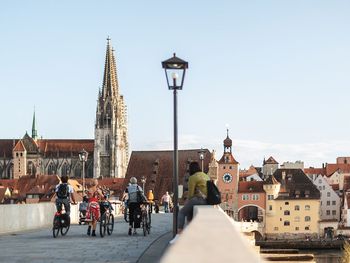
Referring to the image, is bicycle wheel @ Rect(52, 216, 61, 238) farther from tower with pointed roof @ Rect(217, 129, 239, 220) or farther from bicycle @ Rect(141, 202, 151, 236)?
tower with pointed roof @ Rect(217, 129, 239, 220)

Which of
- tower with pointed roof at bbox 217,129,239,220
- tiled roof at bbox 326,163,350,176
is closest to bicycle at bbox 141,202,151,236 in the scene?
tower with pointed roof at bbox 217,129,239,220

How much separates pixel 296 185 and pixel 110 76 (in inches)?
2354

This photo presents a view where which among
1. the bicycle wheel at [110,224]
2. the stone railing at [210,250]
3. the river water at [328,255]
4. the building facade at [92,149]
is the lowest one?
the river water at [328,255]

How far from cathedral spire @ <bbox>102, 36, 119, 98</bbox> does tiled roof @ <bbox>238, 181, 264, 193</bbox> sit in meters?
49.0

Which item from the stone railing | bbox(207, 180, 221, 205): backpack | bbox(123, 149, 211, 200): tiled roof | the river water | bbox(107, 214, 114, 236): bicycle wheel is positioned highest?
bbox(123, 149, 211, 200): tiled roof

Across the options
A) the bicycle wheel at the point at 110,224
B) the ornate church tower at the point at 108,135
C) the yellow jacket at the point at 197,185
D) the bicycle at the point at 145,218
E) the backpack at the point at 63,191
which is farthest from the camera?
the ornate church tower at the point at 108,135

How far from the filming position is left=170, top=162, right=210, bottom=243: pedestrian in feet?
40.0

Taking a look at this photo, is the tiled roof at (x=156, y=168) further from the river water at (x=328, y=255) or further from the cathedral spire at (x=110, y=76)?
the cathedral spire at (x=110, y=76)

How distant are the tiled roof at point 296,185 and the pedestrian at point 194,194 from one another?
11780 centimetres

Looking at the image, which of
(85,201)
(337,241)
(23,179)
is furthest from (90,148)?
(85,201)

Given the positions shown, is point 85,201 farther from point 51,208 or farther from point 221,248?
point 221,248

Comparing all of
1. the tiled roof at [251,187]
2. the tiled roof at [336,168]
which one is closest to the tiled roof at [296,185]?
the tiled roof at [251,187]

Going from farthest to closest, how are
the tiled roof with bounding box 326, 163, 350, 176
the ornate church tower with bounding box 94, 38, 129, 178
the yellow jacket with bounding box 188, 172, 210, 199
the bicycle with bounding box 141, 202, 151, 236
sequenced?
the ornate church tower with bounding box 94, 38, 129, 178
the tiled roof with bounding box 326, 163, 350, 176
the bicycle with bounding box 141, 202, 151, 236
the yellow jacket with bounding box 188, 172, 210, 199

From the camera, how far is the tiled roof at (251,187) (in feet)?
429
